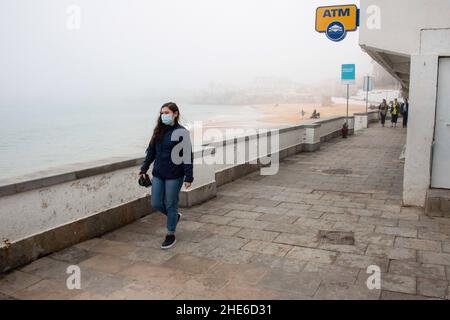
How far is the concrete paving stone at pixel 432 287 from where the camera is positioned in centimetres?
392

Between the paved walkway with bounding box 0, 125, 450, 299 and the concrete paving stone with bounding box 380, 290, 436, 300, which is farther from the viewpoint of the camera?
the paved walkway with bounding box 0, 125, 450, 299

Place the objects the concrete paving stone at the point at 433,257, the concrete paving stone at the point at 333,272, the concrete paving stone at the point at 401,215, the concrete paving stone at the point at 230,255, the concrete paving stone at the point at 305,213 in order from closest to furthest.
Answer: the concrete paving stone at the point at 333,272
the concrete paving stone at the point at 433,257
the concrete paving stone at the point at 230,255
the concrete paving stone at the point at 401,215
the concrete paving stone at the point at 305,213

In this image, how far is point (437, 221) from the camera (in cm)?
634

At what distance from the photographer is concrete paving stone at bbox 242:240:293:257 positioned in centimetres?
511

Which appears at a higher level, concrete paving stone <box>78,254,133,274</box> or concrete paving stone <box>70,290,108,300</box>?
concrete paving stone <box>70,290,108,300</box>

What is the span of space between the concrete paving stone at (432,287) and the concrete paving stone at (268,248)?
152cm

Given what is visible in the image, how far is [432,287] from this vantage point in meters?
4.08

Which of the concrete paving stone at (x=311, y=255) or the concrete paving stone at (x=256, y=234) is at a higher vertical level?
the concrete paving stone at (x=311, y=255)

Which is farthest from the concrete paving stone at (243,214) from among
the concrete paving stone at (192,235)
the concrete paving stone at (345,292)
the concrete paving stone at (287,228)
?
the concrete paving stone at (345,292)

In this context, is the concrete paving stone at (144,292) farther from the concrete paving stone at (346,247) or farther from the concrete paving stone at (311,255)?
the concrete paving stone at (346,247)

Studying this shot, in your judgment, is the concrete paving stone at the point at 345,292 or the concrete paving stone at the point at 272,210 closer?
the concrete paving stone at the point at 345,292

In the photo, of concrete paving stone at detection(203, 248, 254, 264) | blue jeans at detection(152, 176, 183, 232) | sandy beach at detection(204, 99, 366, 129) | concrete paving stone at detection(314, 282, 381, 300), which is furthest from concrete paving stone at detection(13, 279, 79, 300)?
sandy beach at detection(204, 99, 366, 129)

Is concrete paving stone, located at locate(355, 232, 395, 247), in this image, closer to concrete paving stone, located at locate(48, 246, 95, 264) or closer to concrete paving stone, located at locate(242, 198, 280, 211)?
concrete paving stone, located at locate(242, 198, 280, 211)

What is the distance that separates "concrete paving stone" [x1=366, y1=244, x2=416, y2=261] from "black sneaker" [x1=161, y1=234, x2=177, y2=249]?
2.39m
